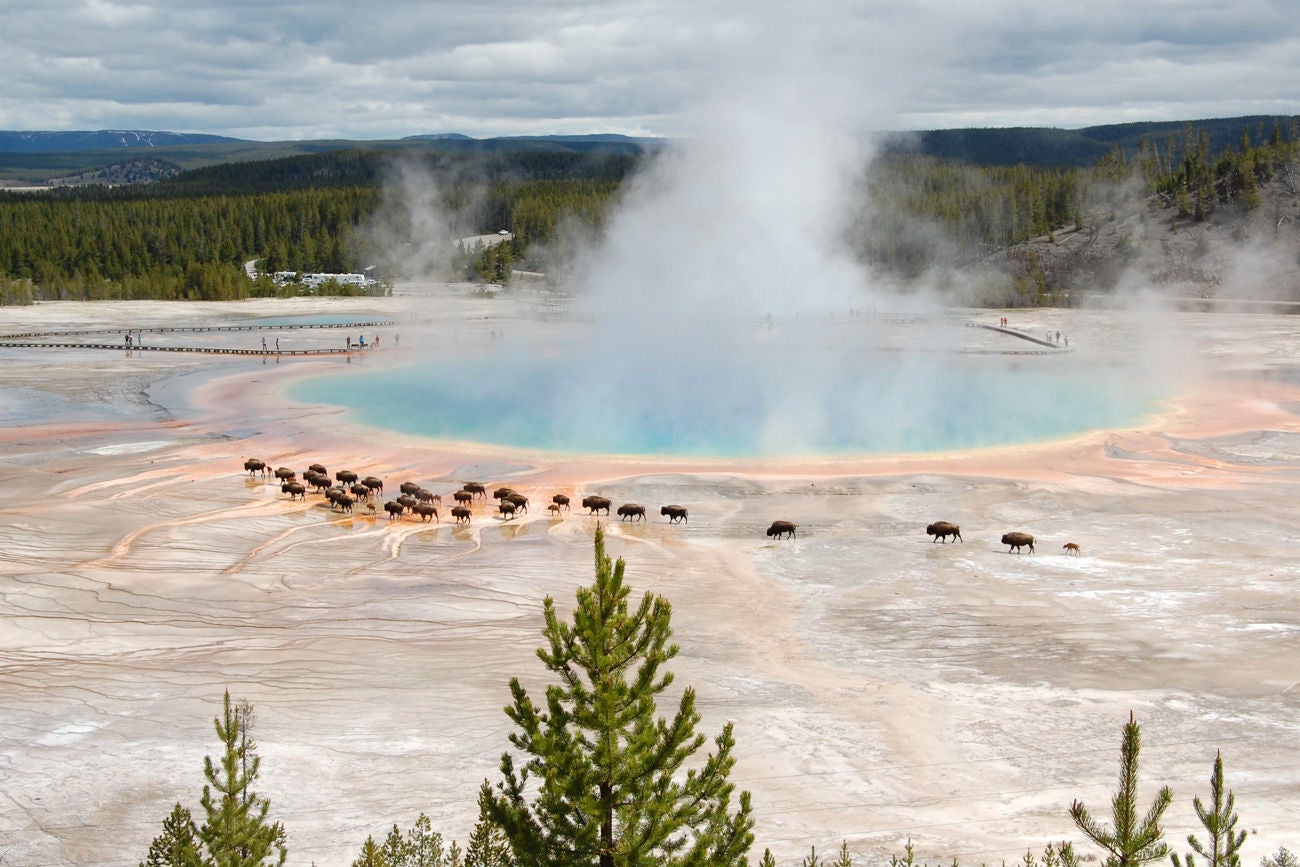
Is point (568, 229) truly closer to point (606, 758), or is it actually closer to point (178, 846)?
point (178, 846)

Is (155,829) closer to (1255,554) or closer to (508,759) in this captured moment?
(508,759)

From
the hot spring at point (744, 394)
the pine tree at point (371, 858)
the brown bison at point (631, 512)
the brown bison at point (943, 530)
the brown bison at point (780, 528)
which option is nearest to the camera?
the pine tree at point (371, 858)

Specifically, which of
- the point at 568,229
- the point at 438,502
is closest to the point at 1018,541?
the point at 438,502

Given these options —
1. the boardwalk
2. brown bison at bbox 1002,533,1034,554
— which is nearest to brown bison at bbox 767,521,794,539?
brown bison at bbox 1002,533,1034,554

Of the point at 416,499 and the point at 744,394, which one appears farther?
the point at 744,394

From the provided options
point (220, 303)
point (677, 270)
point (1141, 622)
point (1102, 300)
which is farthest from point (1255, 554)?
point (220, 303)

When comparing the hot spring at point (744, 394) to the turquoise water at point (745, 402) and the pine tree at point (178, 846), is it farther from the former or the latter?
the pine tree at point (178, 846)

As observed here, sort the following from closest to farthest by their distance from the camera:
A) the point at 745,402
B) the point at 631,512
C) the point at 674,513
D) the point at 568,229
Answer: the point at 674,513 → the point at 631,512 → the point at 745,402 → the point at 568,229

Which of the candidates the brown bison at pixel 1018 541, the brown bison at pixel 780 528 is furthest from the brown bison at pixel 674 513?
the brown bison at pixel 1018 541
